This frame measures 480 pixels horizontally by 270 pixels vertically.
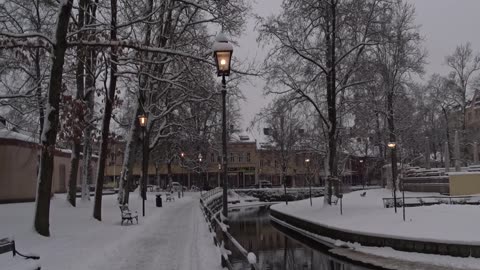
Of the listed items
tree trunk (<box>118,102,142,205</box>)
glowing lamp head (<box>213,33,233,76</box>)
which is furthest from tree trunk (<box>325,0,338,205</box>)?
glowing lamp head (<box>213,33,233,76</box>)

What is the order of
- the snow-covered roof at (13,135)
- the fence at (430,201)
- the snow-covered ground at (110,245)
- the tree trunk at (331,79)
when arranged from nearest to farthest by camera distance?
the snow-covered ground at (110,245)
the tree trunk at (331,79)
the fence at (430,201)
the snow-covered roof at (13,135)

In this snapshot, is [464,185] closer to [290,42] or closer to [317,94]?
[317,94]

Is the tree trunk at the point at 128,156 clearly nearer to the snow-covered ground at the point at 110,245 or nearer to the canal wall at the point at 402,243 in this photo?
the snow-covered ground at the point at 110,245

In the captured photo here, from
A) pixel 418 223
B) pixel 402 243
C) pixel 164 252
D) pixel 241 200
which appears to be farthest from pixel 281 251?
pixel 241 200

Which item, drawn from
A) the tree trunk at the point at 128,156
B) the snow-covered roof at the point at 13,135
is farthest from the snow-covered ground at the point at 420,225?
the snow-covered roof at the point at 13,135

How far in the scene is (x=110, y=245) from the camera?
15188 mm

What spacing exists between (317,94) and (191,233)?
18.3 m

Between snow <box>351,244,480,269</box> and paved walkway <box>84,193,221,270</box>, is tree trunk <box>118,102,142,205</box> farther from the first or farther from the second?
snow <box>351,244,480,269</box>

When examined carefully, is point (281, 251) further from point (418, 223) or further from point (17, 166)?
point (17, 166)

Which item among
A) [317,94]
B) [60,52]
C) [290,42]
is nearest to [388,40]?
[290,42]

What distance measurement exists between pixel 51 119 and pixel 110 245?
4.07 metres

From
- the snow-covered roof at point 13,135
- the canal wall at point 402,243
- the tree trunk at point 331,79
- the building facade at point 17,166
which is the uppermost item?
the tree trunk at point 331,79

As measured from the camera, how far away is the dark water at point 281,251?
19.5m

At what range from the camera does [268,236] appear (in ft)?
103
